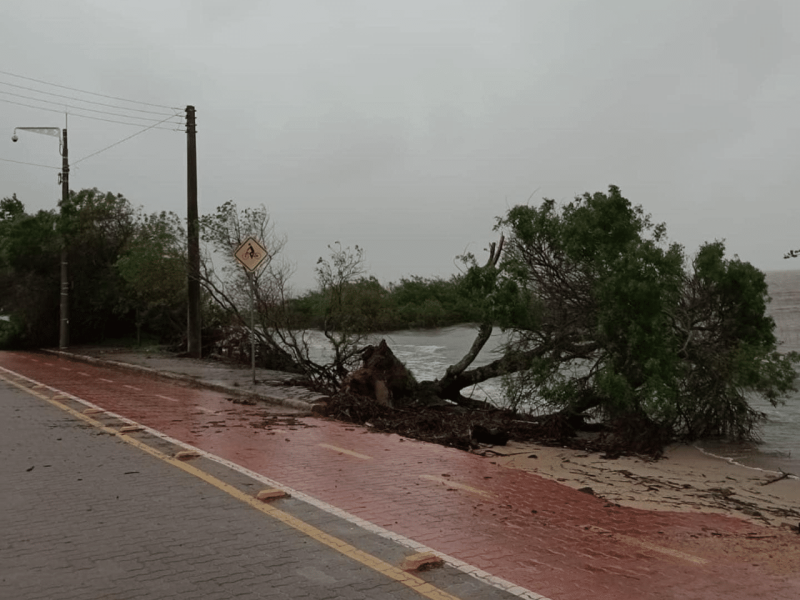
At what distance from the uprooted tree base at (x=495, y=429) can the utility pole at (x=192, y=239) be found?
1052 cm

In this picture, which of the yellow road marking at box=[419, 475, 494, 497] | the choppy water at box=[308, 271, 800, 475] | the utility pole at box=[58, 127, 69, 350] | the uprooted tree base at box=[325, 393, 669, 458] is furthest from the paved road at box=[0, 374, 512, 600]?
the utility pole at box=[58, 127, 69, 350]

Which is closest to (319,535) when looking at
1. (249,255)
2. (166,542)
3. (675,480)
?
(166,542)

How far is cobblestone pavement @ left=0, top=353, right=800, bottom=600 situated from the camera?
204 inches

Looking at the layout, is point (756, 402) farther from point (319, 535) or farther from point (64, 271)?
point (64, 271)

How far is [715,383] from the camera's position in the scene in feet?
43.1

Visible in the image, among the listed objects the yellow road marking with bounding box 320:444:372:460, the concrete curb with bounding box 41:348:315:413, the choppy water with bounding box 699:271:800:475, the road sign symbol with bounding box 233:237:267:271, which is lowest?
the choppy water with bounding box 699:271:800:475

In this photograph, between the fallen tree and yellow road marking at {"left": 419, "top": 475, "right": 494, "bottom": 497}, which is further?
the fallen tree

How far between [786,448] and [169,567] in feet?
40.4

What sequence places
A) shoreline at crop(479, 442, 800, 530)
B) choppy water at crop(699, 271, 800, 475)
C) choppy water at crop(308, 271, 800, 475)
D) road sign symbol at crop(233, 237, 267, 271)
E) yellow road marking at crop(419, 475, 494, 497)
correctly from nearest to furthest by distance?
1. yellow road marking at crop(419, 475, 494, 497)
2. shoreline at crop(479, 442, 800, 530)
3. choppy water at crop(699, 271, 800, 475)
4. choppy water at crop(308, 271, 800, 475)
5. road sign symbol at crop(233, 237, 267, 271)

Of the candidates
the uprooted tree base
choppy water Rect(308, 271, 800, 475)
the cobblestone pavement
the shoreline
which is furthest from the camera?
choppy water Rect(308, 271, 800, 475)

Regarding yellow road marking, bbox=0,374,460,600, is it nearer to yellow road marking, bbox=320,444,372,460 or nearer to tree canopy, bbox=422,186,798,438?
yellow road marking, bbox=320,444,372,460

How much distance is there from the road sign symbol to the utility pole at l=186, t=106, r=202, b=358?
22.6 feet

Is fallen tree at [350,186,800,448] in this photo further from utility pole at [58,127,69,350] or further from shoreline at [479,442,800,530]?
utility pole at [58,127,69,350]

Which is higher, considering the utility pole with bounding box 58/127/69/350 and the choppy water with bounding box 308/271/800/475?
the utility pole with bounding box 58/127/69/350
